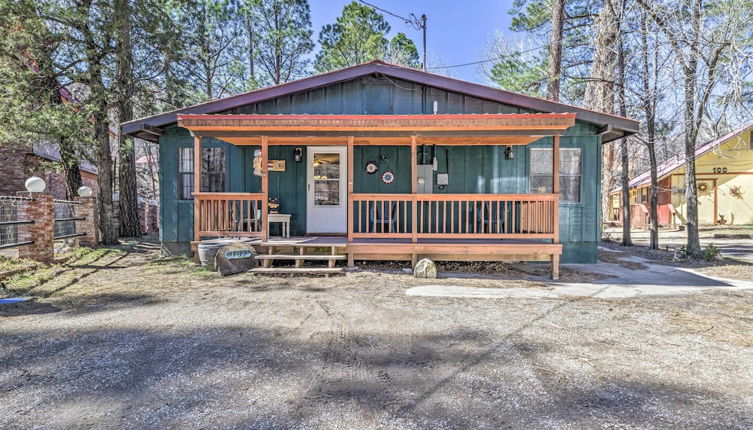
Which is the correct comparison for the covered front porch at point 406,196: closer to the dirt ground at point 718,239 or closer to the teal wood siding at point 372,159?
the teal wood siding at point 372,159

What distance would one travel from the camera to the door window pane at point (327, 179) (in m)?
7.85

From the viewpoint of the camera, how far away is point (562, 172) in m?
7.41

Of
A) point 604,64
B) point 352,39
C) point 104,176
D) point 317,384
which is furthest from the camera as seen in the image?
point 352,39

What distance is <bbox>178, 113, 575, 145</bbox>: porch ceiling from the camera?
5.75 m

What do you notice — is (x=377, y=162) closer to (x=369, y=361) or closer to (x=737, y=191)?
(x=369, y=361)

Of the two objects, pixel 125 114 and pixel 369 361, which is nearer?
pixel 369 361

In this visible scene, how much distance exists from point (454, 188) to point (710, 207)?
16230 mm

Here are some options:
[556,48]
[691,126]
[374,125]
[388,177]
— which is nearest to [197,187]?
[374,125]

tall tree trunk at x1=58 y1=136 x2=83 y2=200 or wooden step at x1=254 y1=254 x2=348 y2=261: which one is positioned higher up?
tall tree trunk at x1=58 y1=136 x2=83 y2=200

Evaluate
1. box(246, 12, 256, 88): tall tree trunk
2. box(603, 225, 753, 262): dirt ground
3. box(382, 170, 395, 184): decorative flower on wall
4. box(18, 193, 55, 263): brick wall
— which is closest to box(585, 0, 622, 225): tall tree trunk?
box(603, 225, 753, 262): dirt ground

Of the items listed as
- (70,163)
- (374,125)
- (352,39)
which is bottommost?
(70,163)

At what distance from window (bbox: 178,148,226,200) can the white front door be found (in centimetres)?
178

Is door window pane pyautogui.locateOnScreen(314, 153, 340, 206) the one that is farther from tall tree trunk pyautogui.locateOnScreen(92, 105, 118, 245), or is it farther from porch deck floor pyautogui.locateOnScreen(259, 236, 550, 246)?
tall tree trunk pyautogui.locateOnScreen(92, 105, 118, 245)

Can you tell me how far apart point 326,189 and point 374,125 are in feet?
7.69
